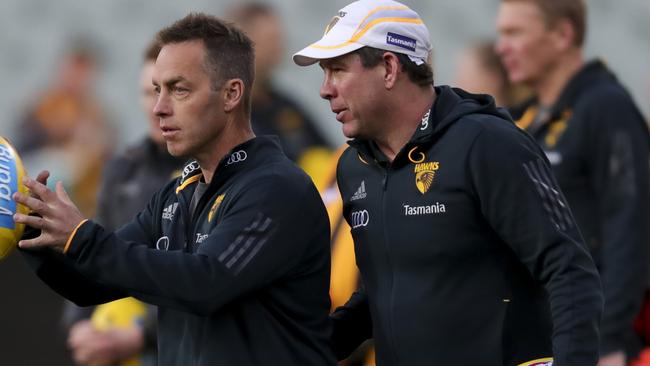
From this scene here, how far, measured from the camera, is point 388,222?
3.87m

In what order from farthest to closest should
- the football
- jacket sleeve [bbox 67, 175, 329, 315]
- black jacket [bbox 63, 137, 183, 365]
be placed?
black jacket [bbox 63, 137, 183, 365], the football, jacket sleeve [bbox 67, 175, 329, 315]

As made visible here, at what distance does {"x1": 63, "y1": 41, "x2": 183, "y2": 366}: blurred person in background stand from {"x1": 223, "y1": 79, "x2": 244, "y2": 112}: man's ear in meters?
1.76

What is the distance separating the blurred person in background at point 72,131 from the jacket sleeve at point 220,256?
4169 mm

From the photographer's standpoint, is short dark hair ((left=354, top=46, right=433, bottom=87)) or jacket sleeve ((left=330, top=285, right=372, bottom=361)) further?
jacket sleeve ((left=330, top=285, right=372, bottom=361))

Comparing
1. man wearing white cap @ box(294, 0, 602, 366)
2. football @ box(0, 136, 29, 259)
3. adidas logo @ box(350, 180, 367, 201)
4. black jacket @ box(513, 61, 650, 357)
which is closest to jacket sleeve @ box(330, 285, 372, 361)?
man wearing white cap @ box(294, 0, 602, 366)

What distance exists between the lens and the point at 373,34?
393 cm

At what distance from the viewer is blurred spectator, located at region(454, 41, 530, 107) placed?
714 cm

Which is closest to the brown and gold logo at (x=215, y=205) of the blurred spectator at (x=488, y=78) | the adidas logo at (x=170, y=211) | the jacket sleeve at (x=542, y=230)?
the adidas logo at (x=170, y=211)

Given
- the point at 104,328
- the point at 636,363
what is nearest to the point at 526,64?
the point at 636,363

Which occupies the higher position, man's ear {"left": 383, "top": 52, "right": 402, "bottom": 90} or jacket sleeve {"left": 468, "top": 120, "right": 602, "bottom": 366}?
man's ear {"left": 383, "top": 52, "right": 402, "bottom": 90}

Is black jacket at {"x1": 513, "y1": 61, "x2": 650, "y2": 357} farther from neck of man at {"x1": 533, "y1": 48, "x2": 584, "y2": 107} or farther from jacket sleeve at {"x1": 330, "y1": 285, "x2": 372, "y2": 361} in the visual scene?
jacket sleeve at {"x1": 330, "y1": 285, "x2": 372, "y2": 361}

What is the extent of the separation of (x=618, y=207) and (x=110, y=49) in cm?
357

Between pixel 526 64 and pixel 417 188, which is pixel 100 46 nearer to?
pixel 526 64

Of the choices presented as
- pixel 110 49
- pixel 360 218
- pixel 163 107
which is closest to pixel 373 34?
pixel 360 218
